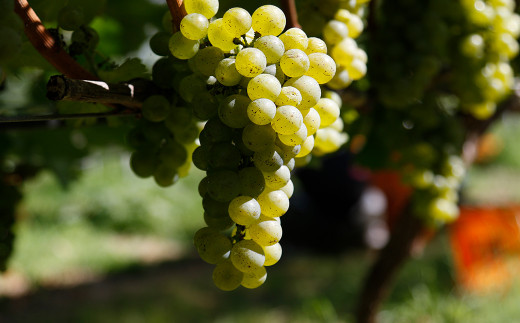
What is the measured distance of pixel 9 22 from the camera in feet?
1.37

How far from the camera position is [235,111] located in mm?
490

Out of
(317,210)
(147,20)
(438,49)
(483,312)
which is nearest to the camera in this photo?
(438,49)

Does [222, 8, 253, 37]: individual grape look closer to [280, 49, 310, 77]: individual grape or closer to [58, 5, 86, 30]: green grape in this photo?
[280, 49, 310, 77]: individual grape

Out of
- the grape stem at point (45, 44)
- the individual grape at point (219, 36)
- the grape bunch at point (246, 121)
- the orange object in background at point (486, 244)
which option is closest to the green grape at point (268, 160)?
the grape bunch at point (246, 121)

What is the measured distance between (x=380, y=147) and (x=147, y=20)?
0.71 metres

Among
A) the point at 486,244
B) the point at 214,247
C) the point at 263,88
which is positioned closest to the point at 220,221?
the point at 214,247

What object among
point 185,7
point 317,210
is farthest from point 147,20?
point 317,210

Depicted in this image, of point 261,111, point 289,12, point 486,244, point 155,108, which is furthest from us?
point 486,244

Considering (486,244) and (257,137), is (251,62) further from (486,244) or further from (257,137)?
(486,244)

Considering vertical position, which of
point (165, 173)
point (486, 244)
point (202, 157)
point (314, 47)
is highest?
point (314, 47)

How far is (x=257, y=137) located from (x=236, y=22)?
112mm

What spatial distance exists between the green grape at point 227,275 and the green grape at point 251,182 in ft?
0.22

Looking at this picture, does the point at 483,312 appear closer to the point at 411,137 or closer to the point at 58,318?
the point at 411,137

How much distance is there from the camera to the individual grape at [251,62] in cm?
49
